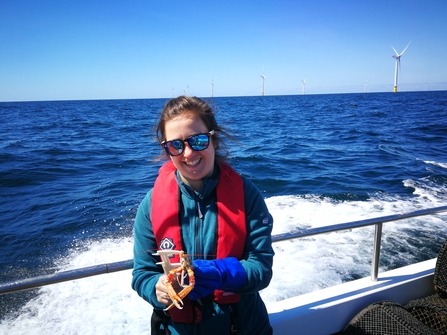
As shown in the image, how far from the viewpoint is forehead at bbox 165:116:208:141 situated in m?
1.43

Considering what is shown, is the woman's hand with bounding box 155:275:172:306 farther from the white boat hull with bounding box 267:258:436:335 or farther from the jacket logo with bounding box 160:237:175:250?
the white boat hull with bounding box 267:258:436:335

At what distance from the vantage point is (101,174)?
11562 millimetres

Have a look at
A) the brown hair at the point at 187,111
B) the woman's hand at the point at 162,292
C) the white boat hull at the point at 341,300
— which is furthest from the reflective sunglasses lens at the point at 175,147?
the white boat hull at the point at 341,300

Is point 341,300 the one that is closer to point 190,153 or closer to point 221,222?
point 221,222

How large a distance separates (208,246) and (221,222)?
121mm

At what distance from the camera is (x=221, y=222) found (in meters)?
1.42

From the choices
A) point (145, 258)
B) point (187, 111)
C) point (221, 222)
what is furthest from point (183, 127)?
point (145, 258)

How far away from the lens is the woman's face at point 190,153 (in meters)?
1.43

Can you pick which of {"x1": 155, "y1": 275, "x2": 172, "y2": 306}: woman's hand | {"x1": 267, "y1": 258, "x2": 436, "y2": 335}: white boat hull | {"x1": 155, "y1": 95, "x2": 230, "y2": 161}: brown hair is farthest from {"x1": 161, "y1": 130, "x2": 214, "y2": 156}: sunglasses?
{"x1": 267, "y1": 258, "x2": 436, "y2": 335}: white boat hull

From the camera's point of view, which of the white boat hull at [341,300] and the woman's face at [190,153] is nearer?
the woman's face at [190,153]

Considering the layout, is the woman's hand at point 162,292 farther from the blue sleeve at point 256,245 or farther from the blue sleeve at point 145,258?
the blue sleeve at point 256,245

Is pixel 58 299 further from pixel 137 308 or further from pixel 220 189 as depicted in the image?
pixel 220 189

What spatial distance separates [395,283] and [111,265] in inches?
82.8

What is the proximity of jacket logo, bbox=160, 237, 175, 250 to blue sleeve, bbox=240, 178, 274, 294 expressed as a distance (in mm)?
→ 319
